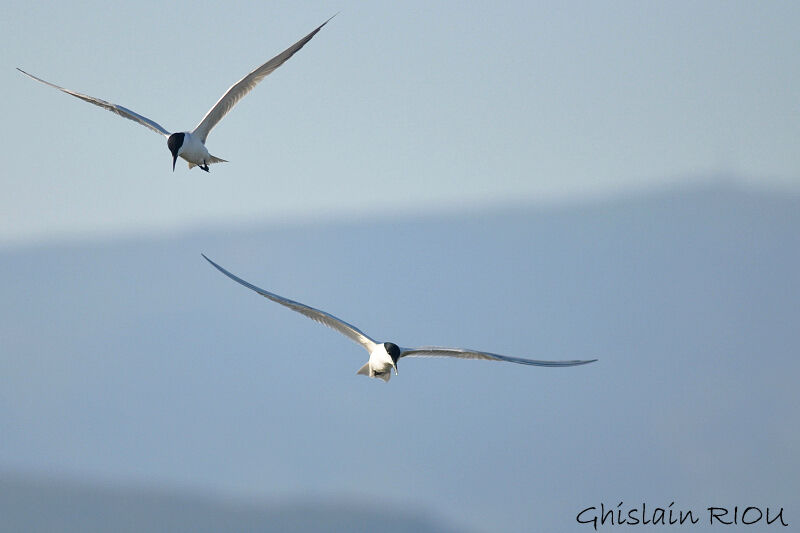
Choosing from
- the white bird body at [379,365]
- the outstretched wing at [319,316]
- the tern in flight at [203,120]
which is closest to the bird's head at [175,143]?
the tern in flight at [203,120]

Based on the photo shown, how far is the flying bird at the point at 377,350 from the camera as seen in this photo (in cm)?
1773

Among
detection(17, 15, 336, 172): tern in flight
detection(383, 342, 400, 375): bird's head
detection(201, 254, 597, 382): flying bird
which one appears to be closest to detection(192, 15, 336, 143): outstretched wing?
detection(17, 15, 336, 172): tern in flight

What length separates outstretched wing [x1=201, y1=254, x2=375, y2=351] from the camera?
1798 centimetres

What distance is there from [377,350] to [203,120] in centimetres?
448

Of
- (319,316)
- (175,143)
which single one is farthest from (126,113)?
(319,316)

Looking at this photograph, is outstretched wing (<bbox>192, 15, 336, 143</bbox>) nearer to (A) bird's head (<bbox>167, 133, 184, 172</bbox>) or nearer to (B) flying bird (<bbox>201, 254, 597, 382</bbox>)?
(A) bird's head (<bbox>167, 133, 184, 172</bbox>)

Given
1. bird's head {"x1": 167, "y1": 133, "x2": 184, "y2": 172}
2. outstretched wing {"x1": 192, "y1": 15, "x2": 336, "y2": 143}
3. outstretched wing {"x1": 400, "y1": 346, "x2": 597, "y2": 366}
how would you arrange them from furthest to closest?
1. bird's head {"x1": 167, "y1": 133, "x2": 184, "y2": 172}
2. outstretched wing {"x1": 192, "y1": 15, "x2": 336, "y2": 143}
3. outstretched wing {"x1": 400, "y1": 346, "x2": 597, "y2": 366}

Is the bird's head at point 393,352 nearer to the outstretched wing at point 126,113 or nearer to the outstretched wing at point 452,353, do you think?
the outstretched wing at point 452,353

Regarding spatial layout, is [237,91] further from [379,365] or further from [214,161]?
[379,365]

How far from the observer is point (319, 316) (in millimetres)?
18828

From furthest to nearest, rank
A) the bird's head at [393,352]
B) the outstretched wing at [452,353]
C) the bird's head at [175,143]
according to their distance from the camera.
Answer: the bird's head at [175,143] < the bird's head at [393,352] < the outstretched wing at [452,353]

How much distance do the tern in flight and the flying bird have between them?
2.72m

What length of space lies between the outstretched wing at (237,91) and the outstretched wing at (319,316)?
10.3ft

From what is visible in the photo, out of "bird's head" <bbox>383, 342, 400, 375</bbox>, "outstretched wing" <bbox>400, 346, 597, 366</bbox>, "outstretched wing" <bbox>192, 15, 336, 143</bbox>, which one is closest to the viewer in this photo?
"outstretched wing" <bbox>400, 346, 597, 366</bbox>
